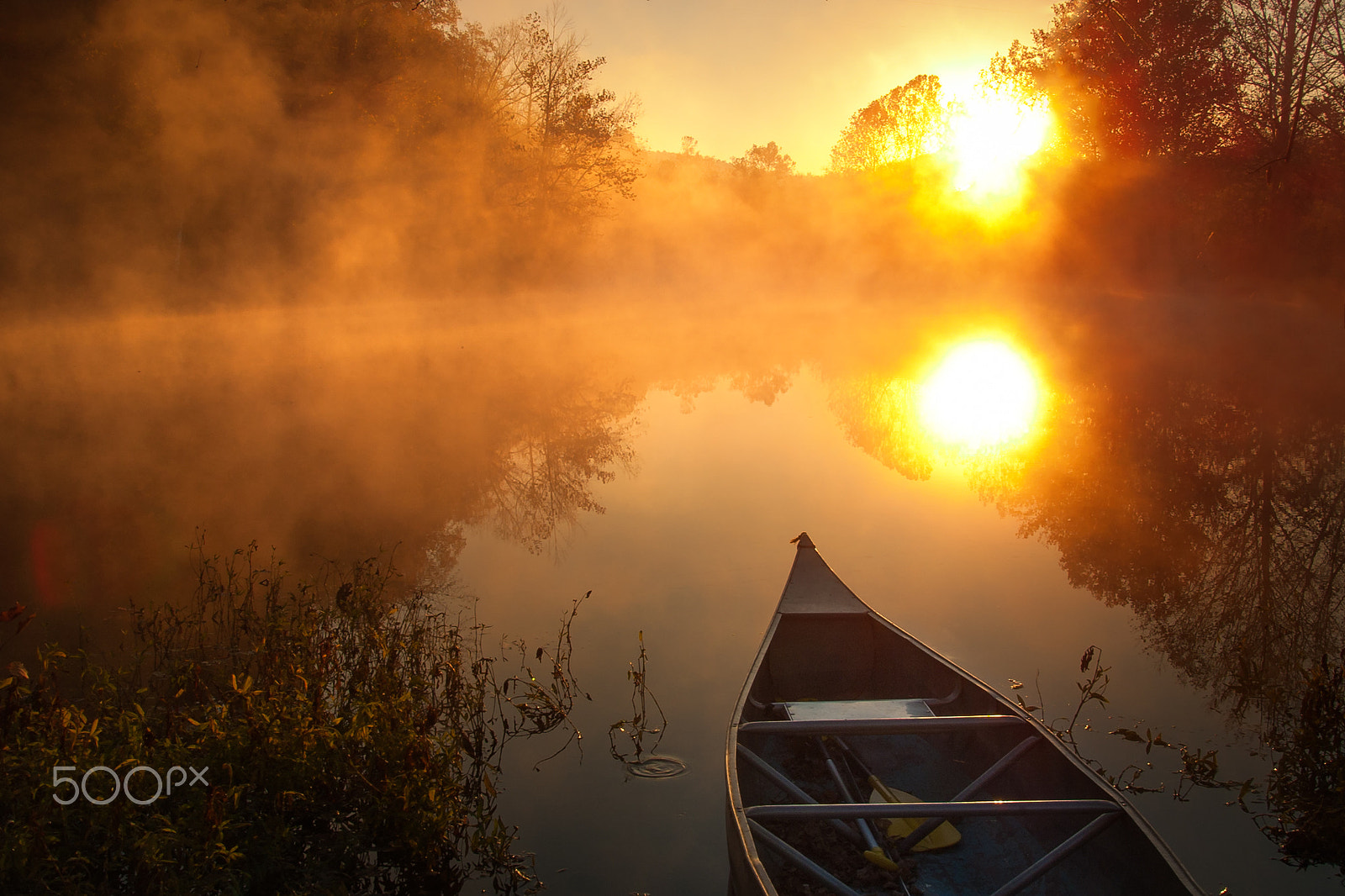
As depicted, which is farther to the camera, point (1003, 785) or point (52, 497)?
point (52, 497)

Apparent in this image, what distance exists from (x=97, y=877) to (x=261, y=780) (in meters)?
0.55

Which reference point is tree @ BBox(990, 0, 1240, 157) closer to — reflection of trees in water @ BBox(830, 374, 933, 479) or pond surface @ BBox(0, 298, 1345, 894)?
pond surface @ BBox(0, 298, 1345, 894)

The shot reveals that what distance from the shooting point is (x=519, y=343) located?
24.8 metres

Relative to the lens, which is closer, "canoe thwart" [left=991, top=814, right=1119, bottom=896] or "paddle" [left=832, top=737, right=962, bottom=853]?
"canoe thwart" [left=991, top=814, right=1119, bottom=896]

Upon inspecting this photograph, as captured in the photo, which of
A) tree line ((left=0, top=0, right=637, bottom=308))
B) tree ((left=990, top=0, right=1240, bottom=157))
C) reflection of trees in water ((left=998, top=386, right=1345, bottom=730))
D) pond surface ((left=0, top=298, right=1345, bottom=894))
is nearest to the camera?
pond surface ((left=0, top=298, right=1345, bottom=894))

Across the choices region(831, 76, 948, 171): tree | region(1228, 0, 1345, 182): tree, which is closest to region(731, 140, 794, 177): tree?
region(831, 76, 948, 171): tree

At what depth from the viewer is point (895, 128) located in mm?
44906

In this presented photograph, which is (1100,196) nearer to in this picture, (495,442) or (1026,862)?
(495,442)

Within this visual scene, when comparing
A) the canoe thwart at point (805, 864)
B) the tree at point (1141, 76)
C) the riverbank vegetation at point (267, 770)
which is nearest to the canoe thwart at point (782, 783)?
the canoe thwart at point (805, 864)

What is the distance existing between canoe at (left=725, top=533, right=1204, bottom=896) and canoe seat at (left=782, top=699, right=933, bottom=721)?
12mm

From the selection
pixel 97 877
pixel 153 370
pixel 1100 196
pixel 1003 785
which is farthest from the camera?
pixel 1100 196

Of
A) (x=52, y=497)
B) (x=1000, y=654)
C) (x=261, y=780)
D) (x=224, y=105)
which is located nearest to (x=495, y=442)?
(x=52, y=497)

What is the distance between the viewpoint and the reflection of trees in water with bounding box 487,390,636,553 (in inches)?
348

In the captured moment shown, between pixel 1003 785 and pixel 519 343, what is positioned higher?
pixel 519 343
